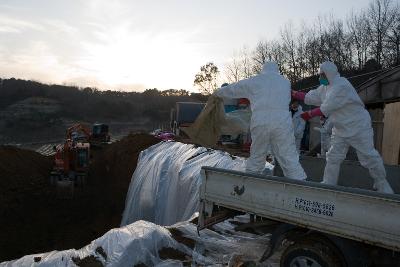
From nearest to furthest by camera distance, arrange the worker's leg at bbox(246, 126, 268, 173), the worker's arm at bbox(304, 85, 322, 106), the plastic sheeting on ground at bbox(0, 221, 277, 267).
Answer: the plastic sheeting on ground at bbox(0, 221, 277, 267) → the worker's leg at bbox(246, 126, 268, 173) → the worker's arm at bbox(304, 85, 322, 106)

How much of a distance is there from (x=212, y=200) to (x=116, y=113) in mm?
53291

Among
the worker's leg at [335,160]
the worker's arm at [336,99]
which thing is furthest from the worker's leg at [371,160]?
the worker's arm at [336,99]

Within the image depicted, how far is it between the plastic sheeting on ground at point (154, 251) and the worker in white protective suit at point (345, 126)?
5.08 ft

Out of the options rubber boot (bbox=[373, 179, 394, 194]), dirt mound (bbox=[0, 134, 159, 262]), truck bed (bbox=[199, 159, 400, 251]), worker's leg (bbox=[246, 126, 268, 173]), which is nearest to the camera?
truck bed (bbox=[199, 159, 400, 251])

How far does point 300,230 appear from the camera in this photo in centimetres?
484

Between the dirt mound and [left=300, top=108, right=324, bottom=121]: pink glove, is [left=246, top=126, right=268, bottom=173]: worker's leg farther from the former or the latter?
the dirt mound

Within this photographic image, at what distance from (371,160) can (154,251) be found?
9.93 feet

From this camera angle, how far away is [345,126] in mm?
5883

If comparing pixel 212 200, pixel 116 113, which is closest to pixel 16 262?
pixel 212 200

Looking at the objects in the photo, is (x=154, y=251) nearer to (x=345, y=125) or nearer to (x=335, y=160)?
(x=335, y=160)

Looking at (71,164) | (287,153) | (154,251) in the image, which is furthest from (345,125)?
(71,164)

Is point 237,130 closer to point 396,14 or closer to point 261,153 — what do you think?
point 261,153

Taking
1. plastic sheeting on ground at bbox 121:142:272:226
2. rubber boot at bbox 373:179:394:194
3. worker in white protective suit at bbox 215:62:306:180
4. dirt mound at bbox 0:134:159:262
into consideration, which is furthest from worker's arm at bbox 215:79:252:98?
dirt mound at bbox 0:134:159:262

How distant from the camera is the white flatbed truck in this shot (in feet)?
13.0
